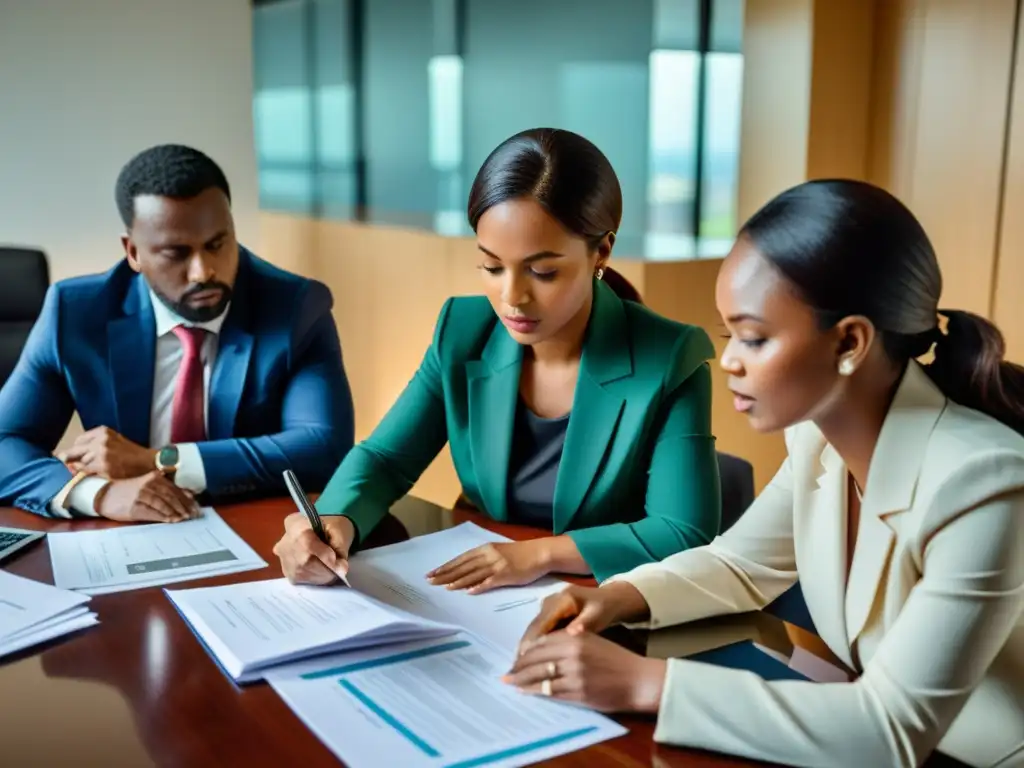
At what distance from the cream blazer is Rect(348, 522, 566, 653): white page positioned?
303 mm

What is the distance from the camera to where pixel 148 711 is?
3.40 ft

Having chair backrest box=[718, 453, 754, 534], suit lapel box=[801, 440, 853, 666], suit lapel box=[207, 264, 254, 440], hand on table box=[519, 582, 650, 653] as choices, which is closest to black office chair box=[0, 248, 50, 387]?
suit lapel box=[207, 264, 254, 440]

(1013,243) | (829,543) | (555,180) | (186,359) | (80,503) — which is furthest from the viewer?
(1013,243)

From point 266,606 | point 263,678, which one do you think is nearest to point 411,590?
point 266,606

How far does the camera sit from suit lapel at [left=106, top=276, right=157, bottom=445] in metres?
2.03

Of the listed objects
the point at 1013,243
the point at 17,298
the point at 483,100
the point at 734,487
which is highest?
the point at 483,100

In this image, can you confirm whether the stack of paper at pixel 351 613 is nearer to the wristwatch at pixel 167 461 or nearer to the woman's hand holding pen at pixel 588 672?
the woman's hand holding pen at pixel 588 672

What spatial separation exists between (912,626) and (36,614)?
3.35 ft

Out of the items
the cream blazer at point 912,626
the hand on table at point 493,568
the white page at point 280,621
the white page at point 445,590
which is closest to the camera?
the cream blazer at point 912,626

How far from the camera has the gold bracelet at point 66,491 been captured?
67.6 inches

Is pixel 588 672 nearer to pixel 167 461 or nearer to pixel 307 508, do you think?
pixel 307 508

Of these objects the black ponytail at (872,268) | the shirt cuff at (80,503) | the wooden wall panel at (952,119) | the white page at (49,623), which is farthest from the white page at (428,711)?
the wooden wall panel at (952,119)

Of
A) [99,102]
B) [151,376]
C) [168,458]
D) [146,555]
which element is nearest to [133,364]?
[151,376]

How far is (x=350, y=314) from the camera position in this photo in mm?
4711
